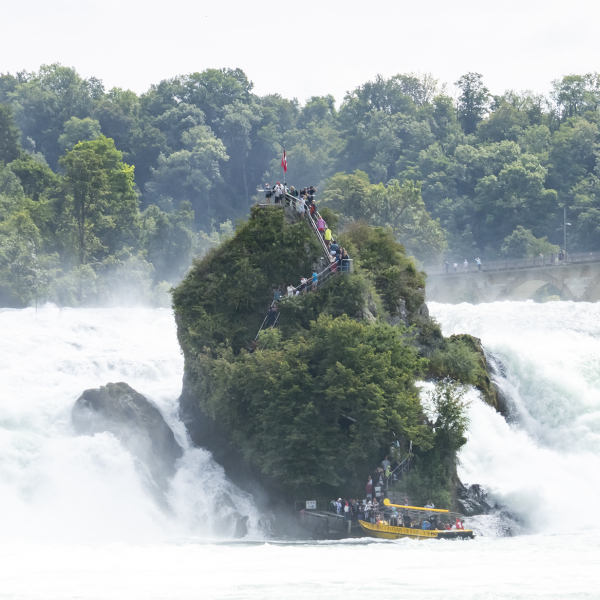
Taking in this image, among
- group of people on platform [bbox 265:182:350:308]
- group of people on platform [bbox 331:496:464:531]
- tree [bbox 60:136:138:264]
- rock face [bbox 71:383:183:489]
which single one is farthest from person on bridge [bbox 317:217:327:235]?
tree [bbox 60:136:138:264]

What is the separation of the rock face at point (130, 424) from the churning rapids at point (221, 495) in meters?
0.60

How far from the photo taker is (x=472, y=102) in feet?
494

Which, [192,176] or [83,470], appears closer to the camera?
[83,470]

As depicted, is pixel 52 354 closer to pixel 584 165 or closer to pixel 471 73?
pixel 584 165

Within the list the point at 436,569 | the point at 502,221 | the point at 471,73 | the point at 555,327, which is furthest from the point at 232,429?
the point at 471,73

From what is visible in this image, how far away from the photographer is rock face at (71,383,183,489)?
44750mm

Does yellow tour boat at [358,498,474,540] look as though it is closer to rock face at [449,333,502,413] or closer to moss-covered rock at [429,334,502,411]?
moss-covered rock at [429,334,502,411]

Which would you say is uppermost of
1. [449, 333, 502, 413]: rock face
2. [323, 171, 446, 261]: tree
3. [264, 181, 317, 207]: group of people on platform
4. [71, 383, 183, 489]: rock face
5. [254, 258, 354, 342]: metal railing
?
[323, 171, 446, 261]: tree

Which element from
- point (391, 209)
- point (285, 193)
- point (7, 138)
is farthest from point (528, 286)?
point (285, 193)

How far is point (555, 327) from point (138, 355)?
2110 cm

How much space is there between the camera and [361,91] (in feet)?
506

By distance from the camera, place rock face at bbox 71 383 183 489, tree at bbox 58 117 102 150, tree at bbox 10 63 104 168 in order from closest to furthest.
Result: rock face at bbox 71 383 183 489 → tree at bbox 58 117 102 150 → tree at bbox 10 63 104 168

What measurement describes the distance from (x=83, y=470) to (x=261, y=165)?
105 metres

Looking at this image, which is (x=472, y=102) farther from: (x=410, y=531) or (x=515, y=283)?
(x=410, y=531)
